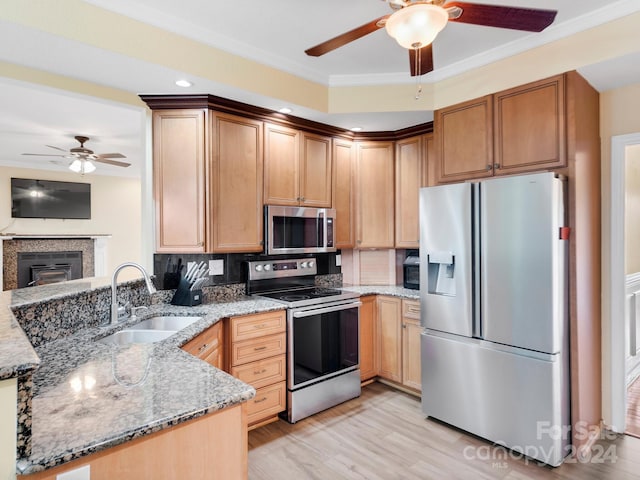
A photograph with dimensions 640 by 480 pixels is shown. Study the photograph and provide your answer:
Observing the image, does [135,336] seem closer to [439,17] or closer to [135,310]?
[135,310]

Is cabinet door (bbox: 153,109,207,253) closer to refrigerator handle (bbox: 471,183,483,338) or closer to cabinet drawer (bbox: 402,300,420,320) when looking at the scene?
cabinet drawer (bbox: 402,300,420,320)

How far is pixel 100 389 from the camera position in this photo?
1.18m

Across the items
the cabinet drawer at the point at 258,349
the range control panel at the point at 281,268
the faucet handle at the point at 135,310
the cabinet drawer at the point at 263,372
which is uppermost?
the range control panel at the point at 281,268

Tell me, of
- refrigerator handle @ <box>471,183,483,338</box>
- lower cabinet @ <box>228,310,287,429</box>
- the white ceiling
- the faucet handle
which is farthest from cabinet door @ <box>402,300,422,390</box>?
the faucet handle

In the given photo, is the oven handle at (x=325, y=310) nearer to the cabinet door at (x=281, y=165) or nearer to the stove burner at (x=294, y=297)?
the stove burner at (x=294, y=297)

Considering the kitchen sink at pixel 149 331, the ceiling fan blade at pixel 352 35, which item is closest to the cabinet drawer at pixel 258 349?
the kitchen sink at pixel 149 331

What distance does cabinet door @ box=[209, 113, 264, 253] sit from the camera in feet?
8.98

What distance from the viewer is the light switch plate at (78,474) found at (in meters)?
0.85

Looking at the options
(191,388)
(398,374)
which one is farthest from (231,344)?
(398,374)

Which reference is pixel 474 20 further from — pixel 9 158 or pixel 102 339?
pixel 9 158

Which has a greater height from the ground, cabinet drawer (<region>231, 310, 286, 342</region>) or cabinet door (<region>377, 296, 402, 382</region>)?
cabinet drawer (<region>231, 310, 286, 342</region>)

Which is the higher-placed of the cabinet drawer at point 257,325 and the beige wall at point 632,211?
the beige wall at point 632,211

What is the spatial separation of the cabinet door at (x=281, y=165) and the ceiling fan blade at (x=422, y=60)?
136 centimetres

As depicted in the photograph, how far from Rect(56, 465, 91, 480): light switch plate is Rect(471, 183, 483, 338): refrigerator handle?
220 cm
